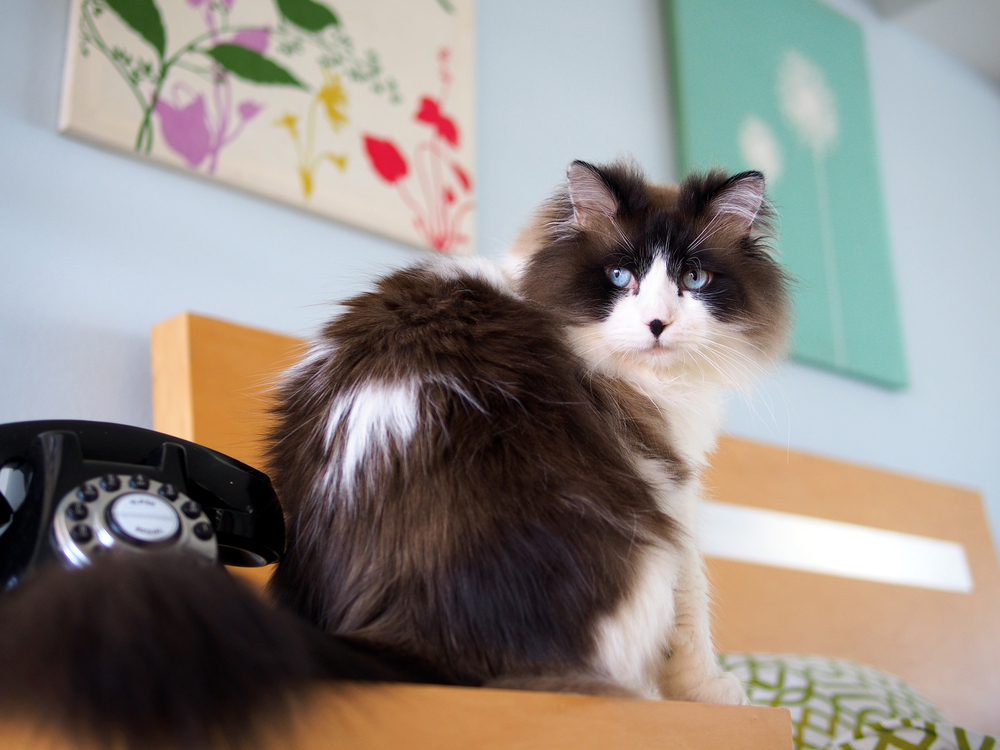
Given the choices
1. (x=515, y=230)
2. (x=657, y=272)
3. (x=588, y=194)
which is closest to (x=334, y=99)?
(x=515, y=230)

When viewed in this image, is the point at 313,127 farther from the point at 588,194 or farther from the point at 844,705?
the point at 844,705

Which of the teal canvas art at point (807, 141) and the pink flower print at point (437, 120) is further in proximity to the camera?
the teal canvas art at point (807, 141)

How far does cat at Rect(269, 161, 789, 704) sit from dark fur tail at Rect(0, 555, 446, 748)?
0.15 metres

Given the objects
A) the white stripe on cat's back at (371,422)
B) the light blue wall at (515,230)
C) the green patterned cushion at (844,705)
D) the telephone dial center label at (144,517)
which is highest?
the light blue wall at (515,230)

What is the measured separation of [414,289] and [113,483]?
0.31 meters

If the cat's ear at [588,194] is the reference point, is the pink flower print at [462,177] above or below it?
above

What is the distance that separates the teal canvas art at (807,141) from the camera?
2.28 metres

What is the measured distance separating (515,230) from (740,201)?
103 cm

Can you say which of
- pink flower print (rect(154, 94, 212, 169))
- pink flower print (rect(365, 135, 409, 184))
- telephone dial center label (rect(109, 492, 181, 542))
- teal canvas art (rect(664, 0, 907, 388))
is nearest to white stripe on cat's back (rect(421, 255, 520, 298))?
telephone dial center label (rect(109, 492, 181, 542))

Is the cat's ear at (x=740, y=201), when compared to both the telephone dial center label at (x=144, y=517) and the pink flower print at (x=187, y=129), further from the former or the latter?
the pink flower print at (x=187, y=129)

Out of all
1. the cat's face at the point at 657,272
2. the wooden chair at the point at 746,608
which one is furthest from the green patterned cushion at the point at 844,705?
the cat's face at the point at 657,272

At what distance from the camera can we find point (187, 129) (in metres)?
1.37

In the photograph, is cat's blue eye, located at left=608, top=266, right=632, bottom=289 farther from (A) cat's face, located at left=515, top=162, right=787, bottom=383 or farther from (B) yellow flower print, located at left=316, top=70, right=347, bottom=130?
(B) yellow flower print, located at left=316, top=70, right=347, bottom=130

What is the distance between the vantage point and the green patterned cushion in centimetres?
107
